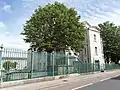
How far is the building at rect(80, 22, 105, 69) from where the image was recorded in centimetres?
4777

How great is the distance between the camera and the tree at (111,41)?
194ft

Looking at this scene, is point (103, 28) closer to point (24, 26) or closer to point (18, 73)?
point (24, 26)

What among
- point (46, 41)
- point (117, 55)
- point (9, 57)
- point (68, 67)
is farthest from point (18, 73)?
point (117, 55)

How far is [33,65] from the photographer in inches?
730

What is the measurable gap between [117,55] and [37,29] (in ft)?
102

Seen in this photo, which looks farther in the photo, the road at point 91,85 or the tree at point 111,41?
the tree at point 111,41

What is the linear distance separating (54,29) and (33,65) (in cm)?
1649

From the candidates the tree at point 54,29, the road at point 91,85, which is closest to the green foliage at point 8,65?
the road at point 91,85

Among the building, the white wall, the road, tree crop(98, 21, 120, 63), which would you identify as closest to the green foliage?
the road

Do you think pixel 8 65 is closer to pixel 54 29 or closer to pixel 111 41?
pixel 54 29

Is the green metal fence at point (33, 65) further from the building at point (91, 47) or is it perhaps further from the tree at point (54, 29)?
the building at point (91, 47)

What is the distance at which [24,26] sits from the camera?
35938 millimetres

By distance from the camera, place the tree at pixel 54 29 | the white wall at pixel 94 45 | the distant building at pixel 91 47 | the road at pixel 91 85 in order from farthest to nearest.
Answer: the white wall at pixel 94 45, the distant building at pixel 91 47, the tree at pixel 54 29, the road at pixel 91 85

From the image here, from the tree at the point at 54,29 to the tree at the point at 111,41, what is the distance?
25.9m
